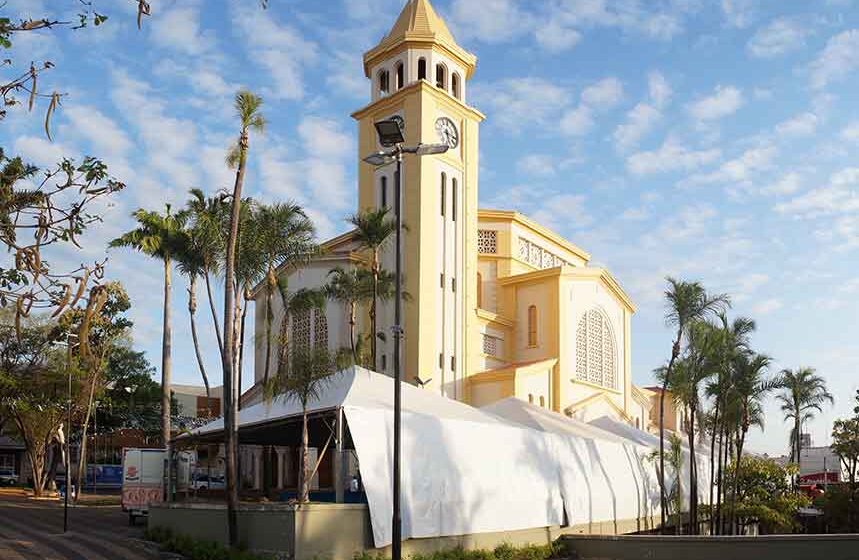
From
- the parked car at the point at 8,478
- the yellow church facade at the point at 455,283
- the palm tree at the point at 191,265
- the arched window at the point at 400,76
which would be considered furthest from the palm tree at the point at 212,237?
the parked car at the point at 8,478

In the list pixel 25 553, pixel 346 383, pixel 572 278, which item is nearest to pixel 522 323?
pixel 572 278

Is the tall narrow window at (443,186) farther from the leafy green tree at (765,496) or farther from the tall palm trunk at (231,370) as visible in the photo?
the tall palm trunk at (231,370)

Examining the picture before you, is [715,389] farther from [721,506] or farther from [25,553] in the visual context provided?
[25,553]

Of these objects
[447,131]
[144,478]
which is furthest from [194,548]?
[447,131]

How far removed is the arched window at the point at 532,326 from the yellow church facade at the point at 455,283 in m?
0.08

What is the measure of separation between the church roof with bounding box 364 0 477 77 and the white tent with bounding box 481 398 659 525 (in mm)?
21887

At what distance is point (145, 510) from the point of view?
30.0 metres

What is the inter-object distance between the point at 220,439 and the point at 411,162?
2260cm

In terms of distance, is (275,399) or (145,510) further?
(145,510)

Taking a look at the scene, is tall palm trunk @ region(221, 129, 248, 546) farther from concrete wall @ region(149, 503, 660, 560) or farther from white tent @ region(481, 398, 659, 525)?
white tent @ region(481, 398, 659, 525)

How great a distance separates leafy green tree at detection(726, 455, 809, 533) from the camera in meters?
32.2

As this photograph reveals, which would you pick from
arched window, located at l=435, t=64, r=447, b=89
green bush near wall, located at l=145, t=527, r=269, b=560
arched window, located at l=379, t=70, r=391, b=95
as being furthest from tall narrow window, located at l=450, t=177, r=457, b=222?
green bush near wall, located at l=145, t=527, r=269, b=560

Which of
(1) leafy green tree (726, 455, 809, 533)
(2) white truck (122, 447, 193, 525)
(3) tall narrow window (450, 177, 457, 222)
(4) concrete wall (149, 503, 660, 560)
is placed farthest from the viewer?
(3) tall narrow window (450, 177, 457, 222)

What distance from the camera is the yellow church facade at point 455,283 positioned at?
4516cm
